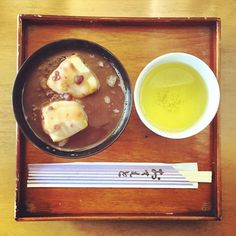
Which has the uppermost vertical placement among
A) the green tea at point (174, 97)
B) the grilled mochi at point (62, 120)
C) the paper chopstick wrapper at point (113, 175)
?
the green tea at point (174, 97)

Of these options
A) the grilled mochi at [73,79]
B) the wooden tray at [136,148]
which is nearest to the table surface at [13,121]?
the wooden tray at [136,148]

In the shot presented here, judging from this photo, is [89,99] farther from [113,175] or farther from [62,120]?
[113,175]

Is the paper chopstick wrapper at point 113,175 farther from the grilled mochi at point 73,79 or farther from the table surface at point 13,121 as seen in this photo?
the grilled mochi at point 73,79

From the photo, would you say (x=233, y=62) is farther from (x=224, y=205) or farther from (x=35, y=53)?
(x=35, y=53)

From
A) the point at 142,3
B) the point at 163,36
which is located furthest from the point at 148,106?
the point at 142,3

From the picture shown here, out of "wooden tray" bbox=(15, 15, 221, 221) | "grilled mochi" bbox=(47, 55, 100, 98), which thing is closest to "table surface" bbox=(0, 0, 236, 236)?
"wooden tray" bbox=(15, 15, 221, 221)

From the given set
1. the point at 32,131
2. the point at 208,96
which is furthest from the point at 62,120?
the point at 208,96
